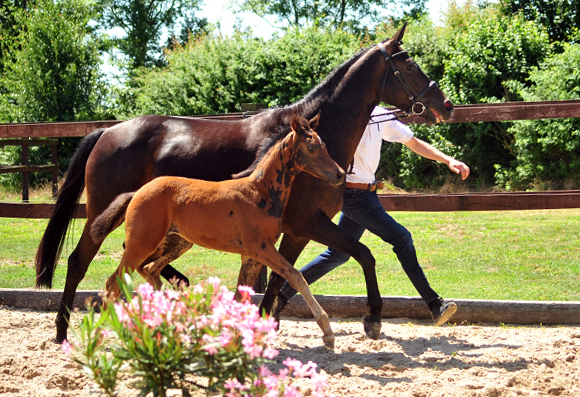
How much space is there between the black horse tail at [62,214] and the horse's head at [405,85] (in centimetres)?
248

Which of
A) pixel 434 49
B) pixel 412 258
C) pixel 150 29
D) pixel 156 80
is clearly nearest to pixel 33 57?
pixel 156 80

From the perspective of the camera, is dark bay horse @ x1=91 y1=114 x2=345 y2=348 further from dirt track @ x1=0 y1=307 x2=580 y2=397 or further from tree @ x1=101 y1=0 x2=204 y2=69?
tree @ x1=101 y1=0 x2=204 y2=69

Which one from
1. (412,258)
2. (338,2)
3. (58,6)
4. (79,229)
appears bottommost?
(79,229)

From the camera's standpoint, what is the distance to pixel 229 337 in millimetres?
2178

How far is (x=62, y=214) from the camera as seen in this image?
5270 millimetres

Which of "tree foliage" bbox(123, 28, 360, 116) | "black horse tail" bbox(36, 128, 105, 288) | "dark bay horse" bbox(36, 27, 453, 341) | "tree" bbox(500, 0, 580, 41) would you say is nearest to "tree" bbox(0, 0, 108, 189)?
"tree foliage" bbox(123, 28, 360, 116)

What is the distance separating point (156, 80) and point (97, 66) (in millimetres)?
2539

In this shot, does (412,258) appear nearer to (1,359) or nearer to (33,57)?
(1,359)

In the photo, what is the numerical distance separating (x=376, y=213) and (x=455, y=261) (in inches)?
140

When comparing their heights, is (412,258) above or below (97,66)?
below

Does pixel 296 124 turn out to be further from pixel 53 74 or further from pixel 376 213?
pixel 53 74

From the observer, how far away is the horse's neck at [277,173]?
3988mm

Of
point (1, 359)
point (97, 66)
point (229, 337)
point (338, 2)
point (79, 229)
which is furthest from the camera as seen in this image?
point (338, 2)

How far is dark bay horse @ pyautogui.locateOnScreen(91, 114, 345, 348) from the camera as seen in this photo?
154 inches
